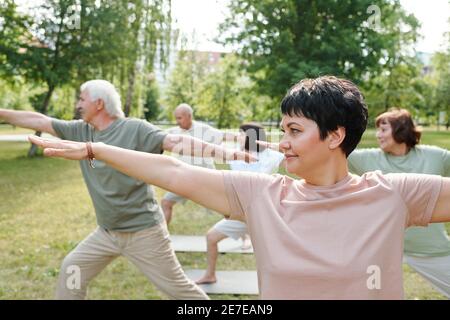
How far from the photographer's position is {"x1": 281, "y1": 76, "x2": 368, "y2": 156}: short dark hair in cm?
167

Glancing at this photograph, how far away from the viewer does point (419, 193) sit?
1682 millimetres

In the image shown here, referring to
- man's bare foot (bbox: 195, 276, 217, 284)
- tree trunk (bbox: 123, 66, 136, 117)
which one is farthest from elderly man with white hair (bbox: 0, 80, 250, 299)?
tree trunk (bbox: 123, 66, 136, 117)

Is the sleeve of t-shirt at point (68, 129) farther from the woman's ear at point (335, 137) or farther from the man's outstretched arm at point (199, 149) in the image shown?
the woman's ear at point (335, 137)

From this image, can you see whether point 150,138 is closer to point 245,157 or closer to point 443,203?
point 245,157

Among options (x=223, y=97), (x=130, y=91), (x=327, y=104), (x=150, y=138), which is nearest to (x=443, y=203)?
(x=327, y=104)

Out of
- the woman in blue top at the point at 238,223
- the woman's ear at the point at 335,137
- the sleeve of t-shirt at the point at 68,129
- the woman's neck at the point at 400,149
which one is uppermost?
the woman's ear at the point at 335,137

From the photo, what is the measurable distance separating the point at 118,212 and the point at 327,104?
Answer: 2.24 metres

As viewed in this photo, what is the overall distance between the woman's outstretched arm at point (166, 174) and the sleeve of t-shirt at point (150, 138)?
5.58 feet

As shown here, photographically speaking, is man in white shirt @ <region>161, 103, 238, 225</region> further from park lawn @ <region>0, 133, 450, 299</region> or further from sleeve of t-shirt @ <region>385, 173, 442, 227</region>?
sleeve of t-shirt @ <region>385, 173, 442, 227</region>

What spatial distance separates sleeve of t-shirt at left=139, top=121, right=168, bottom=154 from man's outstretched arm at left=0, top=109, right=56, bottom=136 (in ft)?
2.59

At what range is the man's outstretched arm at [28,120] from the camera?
12.0ft

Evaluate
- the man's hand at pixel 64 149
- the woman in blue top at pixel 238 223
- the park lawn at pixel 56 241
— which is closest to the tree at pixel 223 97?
the park lawn at pixel 56 241
